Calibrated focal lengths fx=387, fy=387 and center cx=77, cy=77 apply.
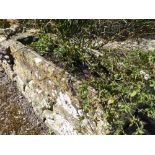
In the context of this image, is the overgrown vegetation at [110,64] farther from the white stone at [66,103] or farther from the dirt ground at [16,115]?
the dirt ground at [16,115]

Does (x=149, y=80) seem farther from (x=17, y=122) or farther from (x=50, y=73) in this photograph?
(x=17, y=122)

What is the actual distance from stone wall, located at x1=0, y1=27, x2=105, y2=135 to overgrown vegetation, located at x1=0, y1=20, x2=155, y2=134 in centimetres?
10

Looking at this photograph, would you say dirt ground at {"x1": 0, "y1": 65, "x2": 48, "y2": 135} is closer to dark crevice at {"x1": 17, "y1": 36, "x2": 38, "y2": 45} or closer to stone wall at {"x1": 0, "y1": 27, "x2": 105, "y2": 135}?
Result: stone wall at {"x1": 0, "y1": 27, "x2": 105, "y2": 135}

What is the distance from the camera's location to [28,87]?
4.15m

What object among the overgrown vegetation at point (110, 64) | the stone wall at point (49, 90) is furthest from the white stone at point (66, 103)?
the overgrown vegetation at point (110, 64)

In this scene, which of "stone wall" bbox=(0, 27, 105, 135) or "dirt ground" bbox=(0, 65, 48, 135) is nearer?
"stone wall" bbox=(0, 27, 105, 135)

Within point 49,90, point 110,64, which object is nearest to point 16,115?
point 49,90

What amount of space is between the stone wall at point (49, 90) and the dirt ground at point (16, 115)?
0.07 m

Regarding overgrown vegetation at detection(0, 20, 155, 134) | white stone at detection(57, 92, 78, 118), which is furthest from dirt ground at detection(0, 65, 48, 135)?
overgrown vegetation at detection(0, 20, 155, 134)

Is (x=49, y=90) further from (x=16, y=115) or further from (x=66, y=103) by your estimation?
(x=16, y=115)

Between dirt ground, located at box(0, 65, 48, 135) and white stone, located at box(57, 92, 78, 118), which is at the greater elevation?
white stone, located at box(57, 92, 78, 118)

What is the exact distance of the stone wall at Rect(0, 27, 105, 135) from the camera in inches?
128
